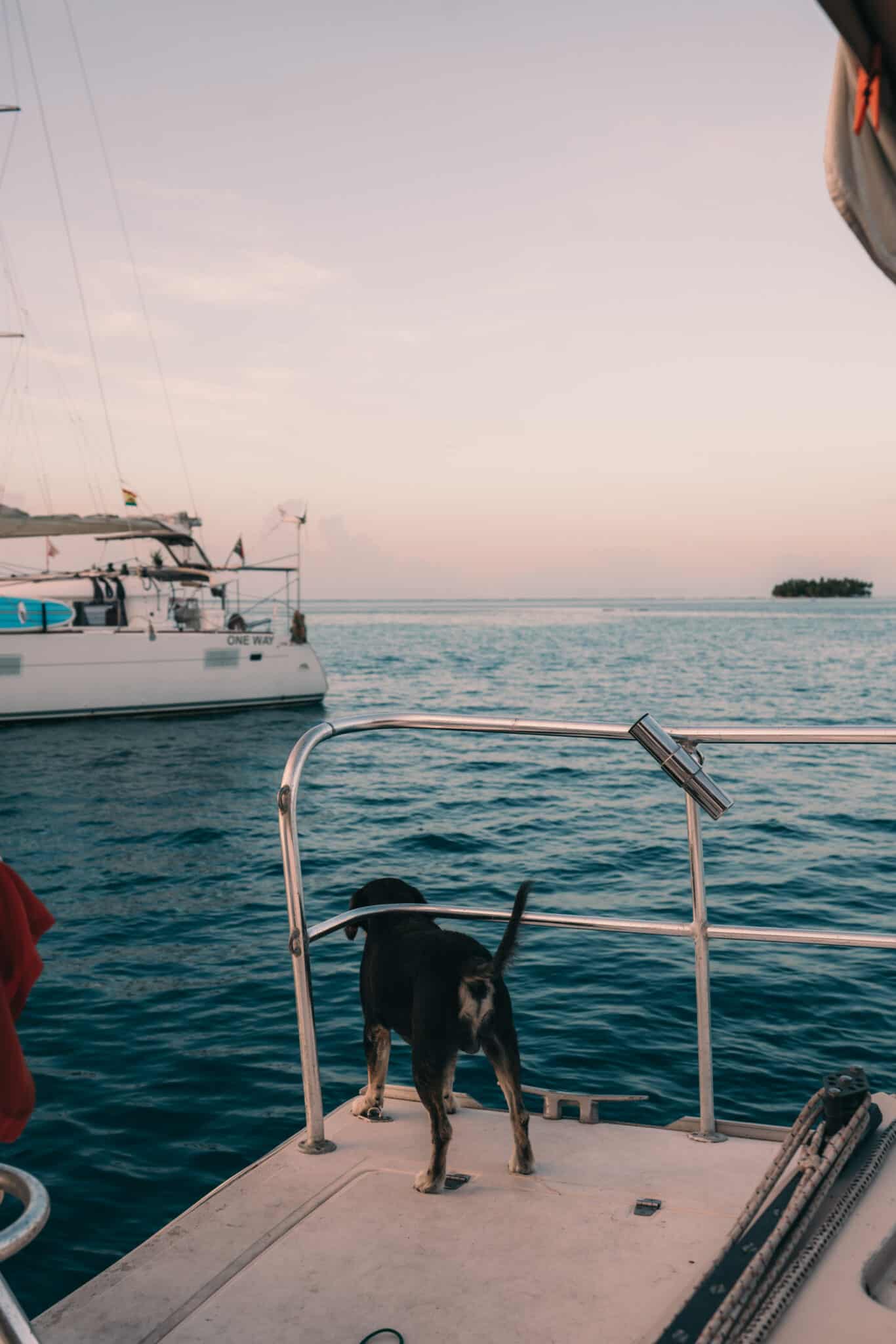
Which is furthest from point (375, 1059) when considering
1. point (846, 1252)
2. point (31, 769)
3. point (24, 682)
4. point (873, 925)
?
point (24, 682)

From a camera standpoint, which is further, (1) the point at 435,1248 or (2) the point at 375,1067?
(2) the point at 375,1067

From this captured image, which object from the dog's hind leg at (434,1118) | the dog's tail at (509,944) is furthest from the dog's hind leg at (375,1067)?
the dog's tail at (509,944)

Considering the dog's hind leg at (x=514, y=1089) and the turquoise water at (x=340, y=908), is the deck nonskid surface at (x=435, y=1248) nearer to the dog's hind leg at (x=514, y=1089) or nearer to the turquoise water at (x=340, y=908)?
the dog's hind leg at (x=514, y=1089)

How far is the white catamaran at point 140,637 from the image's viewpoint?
97.2ft

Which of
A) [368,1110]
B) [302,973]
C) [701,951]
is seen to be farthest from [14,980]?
[368,1110]

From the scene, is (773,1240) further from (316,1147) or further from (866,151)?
(866,151)

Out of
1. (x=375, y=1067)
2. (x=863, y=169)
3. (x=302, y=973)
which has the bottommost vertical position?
(x=375, y=1067)

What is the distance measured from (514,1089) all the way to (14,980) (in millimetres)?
1970

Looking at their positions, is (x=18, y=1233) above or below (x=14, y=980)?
below

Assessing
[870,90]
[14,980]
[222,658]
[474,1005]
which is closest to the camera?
[870,90]

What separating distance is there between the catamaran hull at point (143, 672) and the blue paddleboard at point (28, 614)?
2.07 ft

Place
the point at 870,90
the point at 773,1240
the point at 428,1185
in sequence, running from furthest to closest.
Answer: the point at 428,1185 < the point at 773,1240 < the point at 870,90

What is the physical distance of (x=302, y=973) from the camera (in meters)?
3.31

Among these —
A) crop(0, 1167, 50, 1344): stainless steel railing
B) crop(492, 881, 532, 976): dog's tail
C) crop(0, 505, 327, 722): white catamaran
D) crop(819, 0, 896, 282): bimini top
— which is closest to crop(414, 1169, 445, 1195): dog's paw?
crop(492, 881, 532, 976): dog's tail
